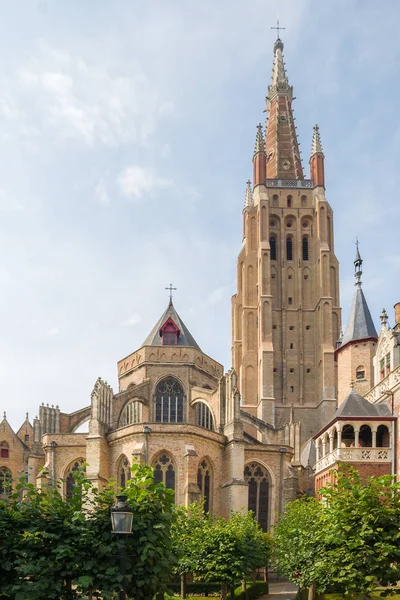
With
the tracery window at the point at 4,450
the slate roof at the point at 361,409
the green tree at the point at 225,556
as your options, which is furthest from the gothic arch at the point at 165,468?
the tracery window at the point at 4,450

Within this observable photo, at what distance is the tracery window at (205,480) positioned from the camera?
153 feet

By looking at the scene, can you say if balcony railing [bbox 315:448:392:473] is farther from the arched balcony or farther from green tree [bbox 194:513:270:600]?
green tree [bbox 194:513:270:600]

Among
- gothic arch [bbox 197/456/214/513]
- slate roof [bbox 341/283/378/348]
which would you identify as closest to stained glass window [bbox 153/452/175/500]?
gothic arch [bbox 197/456/214/513]

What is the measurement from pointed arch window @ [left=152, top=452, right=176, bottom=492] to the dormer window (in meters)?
16.5

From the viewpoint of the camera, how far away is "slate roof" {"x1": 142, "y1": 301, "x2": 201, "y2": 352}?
61688 mm

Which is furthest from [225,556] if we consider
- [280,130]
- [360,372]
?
[280,130]

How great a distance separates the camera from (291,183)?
81938mm

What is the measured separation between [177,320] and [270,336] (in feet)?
45.1

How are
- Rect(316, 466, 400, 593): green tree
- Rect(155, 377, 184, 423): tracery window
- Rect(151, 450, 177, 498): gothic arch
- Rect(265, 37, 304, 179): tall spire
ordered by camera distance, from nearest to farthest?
1. Rect(316, 466, 400, 593): green tree
2. Rect(151, 450, 177, 498): gothic arch
3. Rect(155, 377, 184, 423): tracery window
4. Rect(265, 37, 304, 179): tall spire

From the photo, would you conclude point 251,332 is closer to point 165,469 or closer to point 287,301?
point 287,301

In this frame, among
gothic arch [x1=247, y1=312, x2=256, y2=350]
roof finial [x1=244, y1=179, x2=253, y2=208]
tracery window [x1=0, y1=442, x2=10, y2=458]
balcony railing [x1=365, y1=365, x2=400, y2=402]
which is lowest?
tracery window [x1=0, y1=442, x2=10, y2=458]

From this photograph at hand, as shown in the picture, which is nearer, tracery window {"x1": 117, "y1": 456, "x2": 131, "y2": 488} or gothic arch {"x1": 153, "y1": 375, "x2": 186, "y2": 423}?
tracery window {"x1": 117, "y1": 456, "x2": 131, "y2": 488}

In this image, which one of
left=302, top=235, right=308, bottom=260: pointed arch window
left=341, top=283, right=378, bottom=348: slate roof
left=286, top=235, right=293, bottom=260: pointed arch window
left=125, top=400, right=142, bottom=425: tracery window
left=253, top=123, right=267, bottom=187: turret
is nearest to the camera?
left=341, top=283, right=378, bottom=348: slate roof

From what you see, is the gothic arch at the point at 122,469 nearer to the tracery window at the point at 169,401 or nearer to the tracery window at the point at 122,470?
the tracery window at the point at 122,470
